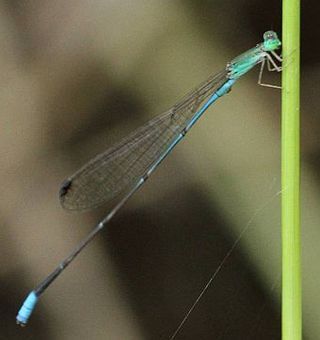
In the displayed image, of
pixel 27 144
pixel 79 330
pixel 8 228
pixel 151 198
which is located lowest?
pixel 79 330

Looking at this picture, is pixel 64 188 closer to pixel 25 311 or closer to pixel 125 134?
pixel 125 134

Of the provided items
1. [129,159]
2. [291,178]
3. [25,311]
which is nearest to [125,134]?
[129,159]

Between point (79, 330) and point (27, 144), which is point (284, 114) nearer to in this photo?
point (27, 144)

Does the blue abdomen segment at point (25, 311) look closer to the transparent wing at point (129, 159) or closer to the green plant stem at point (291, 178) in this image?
the transparent wing at point (129, 159)

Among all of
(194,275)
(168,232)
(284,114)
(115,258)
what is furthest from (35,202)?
(284,114)

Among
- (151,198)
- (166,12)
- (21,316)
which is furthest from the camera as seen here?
(151,198)
